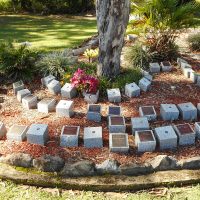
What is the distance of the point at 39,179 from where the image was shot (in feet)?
18.7

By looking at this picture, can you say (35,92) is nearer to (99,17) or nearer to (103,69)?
(103,69)

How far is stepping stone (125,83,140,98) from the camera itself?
7.95 m

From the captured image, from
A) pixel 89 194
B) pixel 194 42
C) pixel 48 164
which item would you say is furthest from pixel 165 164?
pixel 194 42

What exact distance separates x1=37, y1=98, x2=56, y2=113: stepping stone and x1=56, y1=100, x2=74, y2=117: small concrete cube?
0.79ft

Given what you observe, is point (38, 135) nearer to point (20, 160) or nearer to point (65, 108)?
point (20, 160)

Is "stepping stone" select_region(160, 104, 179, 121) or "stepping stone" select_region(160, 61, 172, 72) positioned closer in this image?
"stepping stone" select_region(160, 104, 179, 121)

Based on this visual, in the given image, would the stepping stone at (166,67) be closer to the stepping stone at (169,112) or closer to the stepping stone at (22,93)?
the stepping stone at (169,112)

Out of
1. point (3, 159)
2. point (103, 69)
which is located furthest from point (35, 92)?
point (3, 159)

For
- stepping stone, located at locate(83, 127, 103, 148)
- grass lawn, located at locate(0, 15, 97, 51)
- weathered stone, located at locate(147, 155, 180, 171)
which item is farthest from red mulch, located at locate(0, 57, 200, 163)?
grass lawn, located at locate(0, 15, 97, 51)

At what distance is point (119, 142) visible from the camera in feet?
20.7

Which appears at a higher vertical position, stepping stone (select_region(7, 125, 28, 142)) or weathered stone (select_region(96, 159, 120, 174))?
stepping stone (select_region(7, 125, 28, 142))

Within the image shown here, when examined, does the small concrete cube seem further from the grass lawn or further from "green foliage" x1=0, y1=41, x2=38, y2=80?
the grass lawn

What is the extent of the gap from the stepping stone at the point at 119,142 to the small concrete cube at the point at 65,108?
1130 millimetres

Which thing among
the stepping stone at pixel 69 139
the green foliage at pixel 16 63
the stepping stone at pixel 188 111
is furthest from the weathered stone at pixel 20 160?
the green foliage at pixel 16 63
